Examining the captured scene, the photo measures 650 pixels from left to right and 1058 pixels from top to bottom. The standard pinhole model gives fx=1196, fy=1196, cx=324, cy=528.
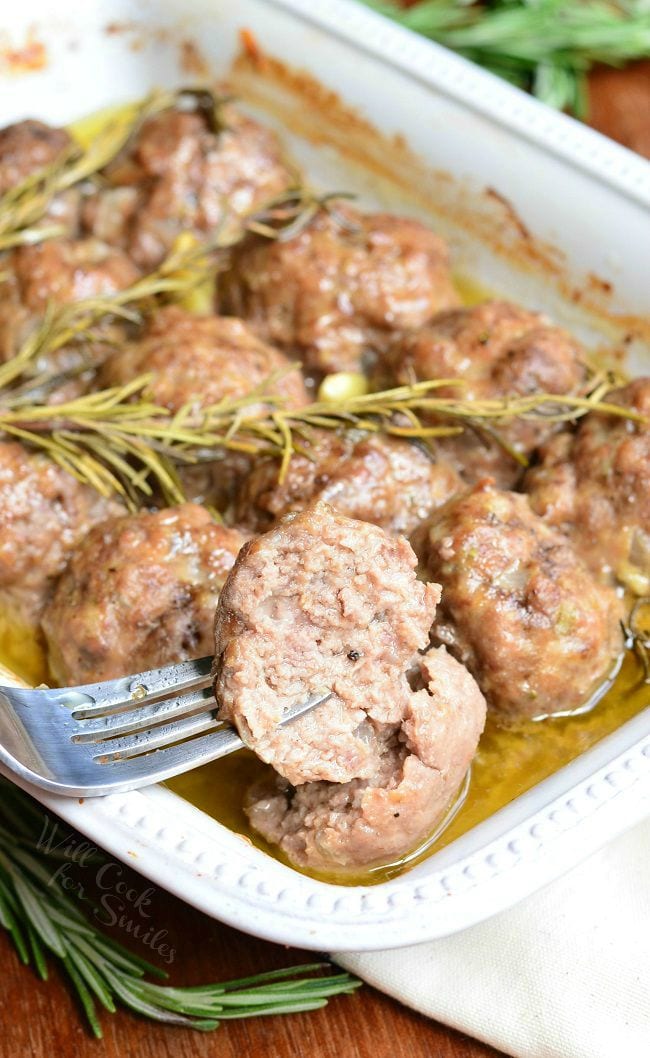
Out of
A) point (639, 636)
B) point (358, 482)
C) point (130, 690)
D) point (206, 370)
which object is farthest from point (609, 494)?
point (130, 690)

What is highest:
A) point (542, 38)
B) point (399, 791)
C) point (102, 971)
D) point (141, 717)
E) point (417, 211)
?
point (542, 38)

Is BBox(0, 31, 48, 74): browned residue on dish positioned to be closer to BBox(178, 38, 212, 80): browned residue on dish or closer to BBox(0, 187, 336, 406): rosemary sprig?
BBox(178, 38, 212, 80): browned residue on dish

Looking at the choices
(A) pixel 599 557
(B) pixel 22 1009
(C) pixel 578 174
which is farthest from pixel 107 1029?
(C) pixel 578 174

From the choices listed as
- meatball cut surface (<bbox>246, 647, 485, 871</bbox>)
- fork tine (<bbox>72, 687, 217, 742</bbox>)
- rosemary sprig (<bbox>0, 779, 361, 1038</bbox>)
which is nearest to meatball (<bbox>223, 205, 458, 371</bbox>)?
meatball cut surface (<bbox>246, 647, 485, 871</bbox>)

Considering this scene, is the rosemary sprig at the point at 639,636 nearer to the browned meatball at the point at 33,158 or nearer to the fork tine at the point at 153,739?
the fork tine at the point at 153,739

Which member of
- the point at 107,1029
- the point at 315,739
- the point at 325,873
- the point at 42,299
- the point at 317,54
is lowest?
the point at 107,1029

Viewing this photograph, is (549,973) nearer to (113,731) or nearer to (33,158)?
(113,731)

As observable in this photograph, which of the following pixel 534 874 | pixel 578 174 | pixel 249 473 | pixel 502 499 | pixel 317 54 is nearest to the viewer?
pixel 534 874

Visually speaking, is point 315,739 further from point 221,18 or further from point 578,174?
point 221,18

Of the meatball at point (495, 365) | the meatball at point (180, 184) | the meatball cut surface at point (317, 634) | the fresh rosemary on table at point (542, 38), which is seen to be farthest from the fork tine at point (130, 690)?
the fresh rosemary on table at point (542, 38)
